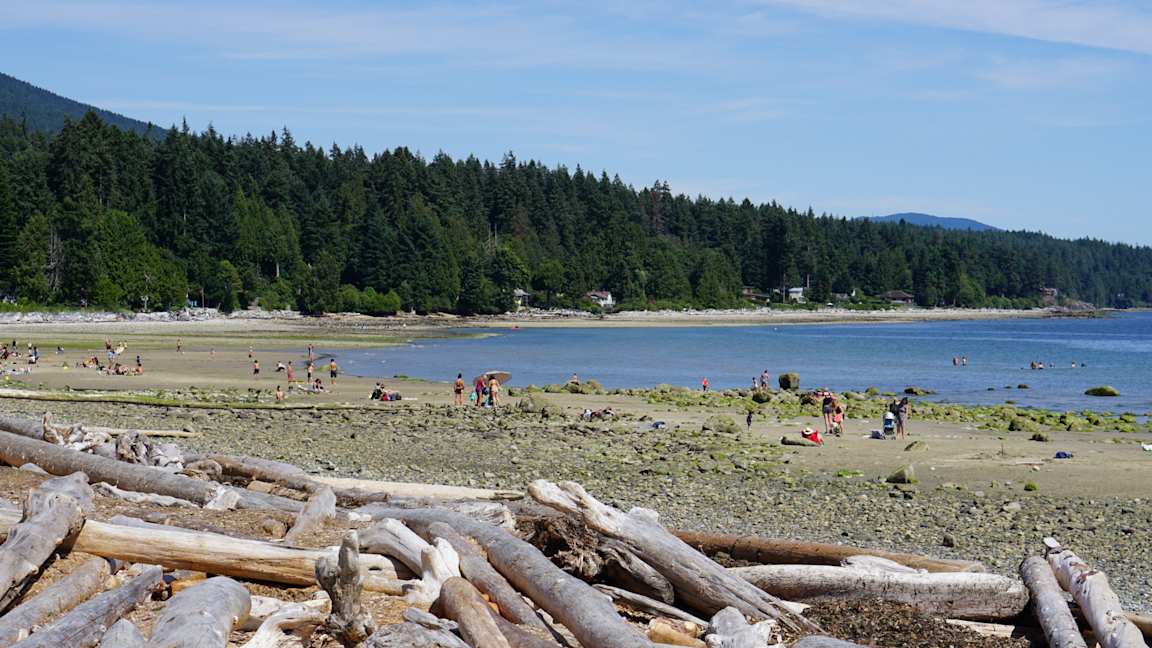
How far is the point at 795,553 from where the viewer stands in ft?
30.1

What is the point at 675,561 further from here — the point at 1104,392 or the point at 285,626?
the point at 1104,392

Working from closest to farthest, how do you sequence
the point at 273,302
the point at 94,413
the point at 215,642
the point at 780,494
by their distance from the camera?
the point at 215,642, the point at 780,494, the point at 94,413, the point at 273,302

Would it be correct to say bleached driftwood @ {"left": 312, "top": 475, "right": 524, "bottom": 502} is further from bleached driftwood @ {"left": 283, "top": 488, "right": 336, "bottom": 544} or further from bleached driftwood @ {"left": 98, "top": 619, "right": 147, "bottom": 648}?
bleached driftwood @ {"left": 98, "top": 619, "right": 147, "bottom": 648}

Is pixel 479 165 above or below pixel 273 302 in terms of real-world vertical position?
above

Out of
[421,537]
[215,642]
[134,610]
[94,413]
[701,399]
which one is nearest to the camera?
[215,642]

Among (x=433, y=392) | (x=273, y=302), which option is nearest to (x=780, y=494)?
(x=433, y=392)

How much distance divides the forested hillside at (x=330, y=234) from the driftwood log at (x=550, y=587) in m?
98.6

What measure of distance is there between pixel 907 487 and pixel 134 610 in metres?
13.9

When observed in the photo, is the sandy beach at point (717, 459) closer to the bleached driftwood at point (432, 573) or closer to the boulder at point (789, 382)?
the bleached driftwood at point (432, 573)

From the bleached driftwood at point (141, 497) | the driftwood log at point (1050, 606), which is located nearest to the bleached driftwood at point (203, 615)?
the bleached driftwood at point (141, 497)

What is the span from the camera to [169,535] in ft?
25.9

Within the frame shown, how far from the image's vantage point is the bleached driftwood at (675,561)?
7.86 meters

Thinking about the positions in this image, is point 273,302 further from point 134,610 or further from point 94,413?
point 134,610

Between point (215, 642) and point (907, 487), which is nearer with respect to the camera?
point (215, 642)
